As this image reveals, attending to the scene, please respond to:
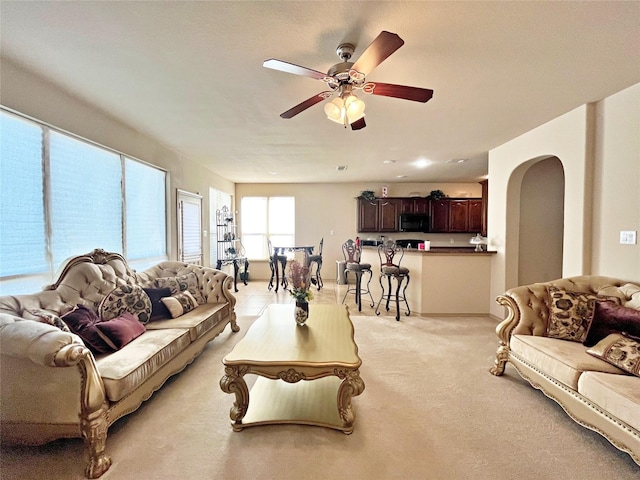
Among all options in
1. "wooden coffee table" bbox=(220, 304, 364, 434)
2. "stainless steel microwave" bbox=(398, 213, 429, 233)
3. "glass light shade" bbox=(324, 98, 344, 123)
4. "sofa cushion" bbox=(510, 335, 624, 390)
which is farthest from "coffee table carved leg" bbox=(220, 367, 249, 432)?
"stainless steel microwave" bbox=(398, 213, 429, 233)

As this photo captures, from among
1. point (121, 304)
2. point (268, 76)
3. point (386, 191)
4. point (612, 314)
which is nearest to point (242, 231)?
point (386, 191)

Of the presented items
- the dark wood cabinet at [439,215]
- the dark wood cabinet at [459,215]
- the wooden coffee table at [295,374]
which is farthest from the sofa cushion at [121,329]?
the dark wood cabinet at [459,215]

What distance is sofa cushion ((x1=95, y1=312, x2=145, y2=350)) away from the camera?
217 cm

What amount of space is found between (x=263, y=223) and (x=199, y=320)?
16.8ft

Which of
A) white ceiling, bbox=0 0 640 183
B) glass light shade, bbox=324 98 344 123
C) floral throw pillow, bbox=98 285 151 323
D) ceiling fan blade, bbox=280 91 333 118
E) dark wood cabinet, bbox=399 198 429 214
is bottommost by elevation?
floral throw pillow, bbox=98 285 151 323

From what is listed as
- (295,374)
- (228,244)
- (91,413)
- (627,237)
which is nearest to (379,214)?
(228,244)

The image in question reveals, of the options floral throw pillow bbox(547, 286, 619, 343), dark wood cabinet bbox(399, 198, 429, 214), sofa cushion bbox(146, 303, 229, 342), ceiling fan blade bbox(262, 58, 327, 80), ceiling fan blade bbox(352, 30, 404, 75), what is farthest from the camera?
dark wood cabinet bbox(399, 198, 429, 214)

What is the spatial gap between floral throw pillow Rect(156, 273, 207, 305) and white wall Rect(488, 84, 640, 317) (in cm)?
430

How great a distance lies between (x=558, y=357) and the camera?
6.88ft

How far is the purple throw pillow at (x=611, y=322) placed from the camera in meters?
2.07

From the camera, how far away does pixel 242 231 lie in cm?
789

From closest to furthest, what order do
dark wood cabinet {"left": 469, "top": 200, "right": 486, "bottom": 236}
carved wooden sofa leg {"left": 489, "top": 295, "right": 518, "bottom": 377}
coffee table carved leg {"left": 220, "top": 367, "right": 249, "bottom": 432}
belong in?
coffee table carved leg {"left": 220, "top": 367, "right": 249, "bottom": 432} < carved wooden sofa leg {"left": 489, "top": 295, "right": 518, "bottom": 377} < dark wood cabinet {"left": 469, "top": 200, "right": 486, "bottom": 236}

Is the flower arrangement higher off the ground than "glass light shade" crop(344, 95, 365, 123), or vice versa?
"glass light shade" crop(344, 95, 365, 123)

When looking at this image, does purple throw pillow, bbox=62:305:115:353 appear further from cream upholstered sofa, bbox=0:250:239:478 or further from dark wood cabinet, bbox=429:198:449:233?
dark wood cabinet, bbox=429:198:449:233
